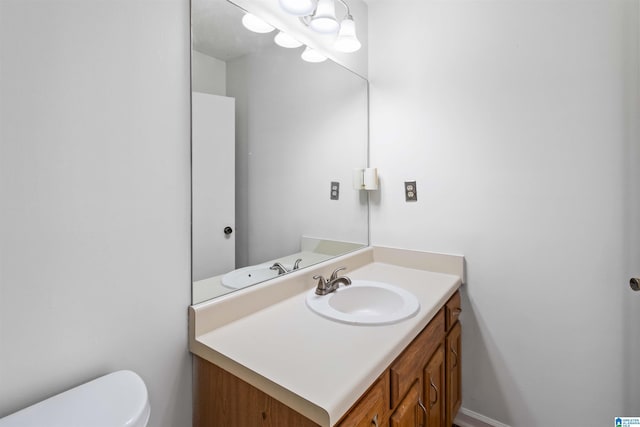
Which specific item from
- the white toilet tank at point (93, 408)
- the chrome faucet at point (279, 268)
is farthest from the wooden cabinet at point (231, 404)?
the chrome faucet at point (279, 268)

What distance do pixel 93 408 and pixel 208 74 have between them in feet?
3.28

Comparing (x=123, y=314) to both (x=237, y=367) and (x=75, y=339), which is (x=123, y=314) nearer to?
(x=75, y=339)

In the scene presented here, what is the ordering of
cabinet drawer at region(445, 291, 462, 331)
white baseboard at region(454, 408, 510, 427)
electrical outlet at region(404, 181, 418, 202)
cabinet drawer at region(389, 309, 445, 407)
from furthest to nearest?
1. electrical outlet at region(404, 181, 418, 202)
2. white baseboard at region(454, 408, 510, 427)
3. cabinet drawer at region(445, 291, 462, 331)
4. cabinet drawer at region(389, 309, 445, 407)

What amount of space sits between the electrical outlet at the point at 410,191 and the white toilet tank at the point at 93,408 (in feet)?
4.83

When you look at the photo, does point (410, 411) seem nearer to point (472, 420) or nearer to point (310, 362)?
A: point (310, 362)

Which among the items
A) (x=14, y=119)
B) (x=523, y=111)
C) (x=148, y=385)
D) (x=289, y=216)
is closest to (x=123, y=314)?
(x=148, y=385)

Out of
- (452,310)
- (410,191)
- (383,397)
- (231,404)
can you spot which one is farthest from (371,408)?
(410,191)

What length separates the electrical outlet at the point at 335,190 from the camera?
1736mm


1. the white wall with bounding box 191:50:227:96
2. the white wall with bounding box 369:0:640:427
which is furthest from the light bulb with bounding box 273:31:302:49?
the white wall with bounding box 369:0:640:427

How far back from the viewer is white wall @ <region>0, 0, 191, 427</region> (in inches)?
26.5

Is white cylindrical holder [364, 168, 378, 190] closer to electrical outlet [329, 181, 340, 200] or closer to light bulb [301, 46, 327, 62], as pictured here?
electrical outlet [329, 181, 340, 200]

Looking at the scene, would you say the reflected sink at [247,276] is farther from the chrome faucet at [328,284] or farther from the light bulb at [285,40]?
the light bulb at [285,40]

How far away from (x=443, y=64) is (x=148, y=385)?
6.18 ft

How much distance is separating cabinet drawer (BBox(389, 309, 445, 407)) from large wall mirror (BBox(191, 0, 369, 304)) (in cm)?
61
